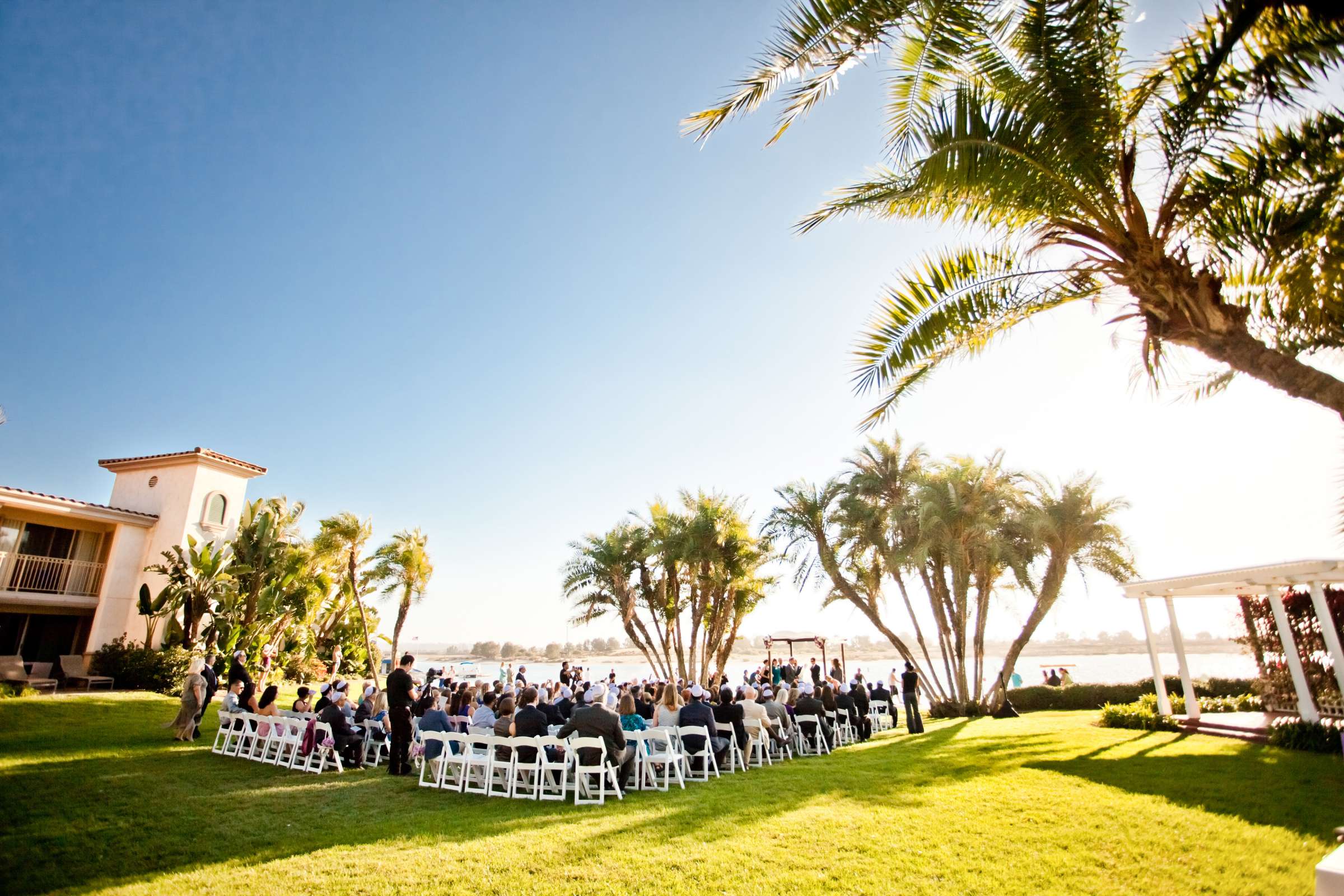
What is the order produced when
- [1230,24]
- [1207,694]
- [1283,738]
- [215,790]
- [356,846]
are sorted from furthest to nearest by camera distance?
[1207,694] → [1283,738] → [215,790] → [356,846] → [1230,24]

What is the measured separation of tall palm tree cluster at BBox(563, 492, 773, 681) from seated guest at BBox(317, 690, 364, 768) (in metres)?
14.9

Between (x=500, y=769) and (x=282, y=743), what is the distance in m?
4.05

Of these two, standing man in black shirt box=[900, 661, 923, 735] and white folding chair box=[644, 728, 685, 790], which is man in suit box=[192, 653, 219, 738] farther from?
standing man in black shirt box=[900, 661, 923, 735]

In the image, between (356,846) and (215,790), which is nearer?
(356,846)

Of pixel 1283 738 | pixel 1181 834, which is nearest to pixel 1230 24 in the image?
pixel 1181 834

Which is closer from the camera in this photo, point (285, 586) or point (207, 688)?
point (207, 688)

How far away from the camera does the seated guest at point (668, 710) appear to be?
35.0 feet

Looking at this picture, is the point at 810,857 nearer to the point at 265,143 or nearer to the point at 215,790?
the point at 215,790

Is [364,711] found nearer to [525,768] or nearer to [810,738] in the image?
[525,768]

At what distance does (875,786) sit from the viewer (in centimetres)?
862

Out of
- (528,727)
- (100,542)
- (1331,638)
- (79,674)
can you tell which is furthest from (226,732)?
(1331,638)

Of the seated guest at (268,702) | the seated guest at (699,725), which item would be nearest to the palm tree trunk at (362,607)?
the seated guest at (268,702)

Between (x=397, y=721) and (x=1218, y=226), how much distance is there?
1261 centimetres

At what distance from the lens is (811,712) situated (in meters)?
13.2
